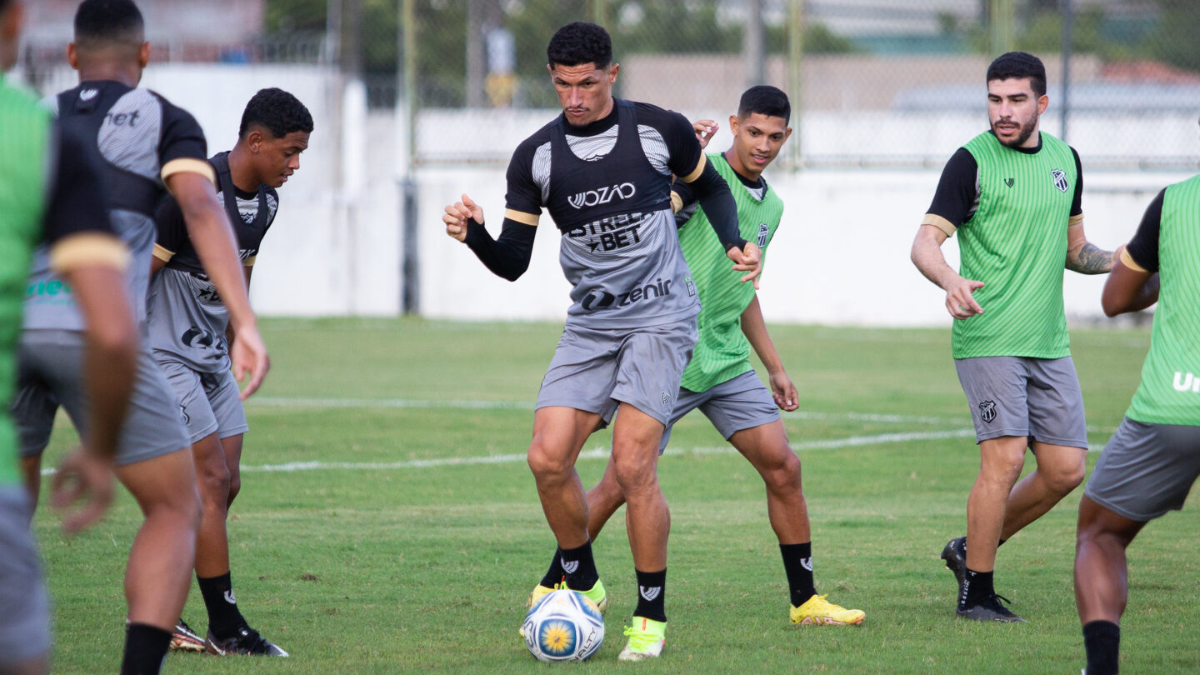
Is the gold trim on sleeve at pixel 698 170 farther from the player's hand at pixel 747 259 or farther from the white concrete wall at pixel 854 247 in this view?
the white concrete wall at pixel 854 247

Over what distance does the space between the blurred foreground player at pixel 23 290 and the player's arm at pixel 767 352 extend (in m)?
3.95

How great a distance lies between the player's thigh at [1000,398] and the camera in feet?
19.4

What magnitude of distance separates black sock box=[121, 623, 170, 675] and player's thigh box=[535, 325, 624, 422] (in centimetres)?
193

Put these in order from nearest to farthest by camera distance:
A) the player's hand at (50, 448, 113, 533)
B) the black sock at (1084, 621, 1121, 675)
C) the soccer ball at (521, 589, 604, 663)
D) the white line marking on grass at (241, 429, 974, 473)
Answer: the player's hand at (50, 448, 113, 533)
the black sock at (1084, 621, 1121, 675)
the soccer ball at (521, 589, 604, 663)
the white line marking on grass at (241, 429, 974, 473)

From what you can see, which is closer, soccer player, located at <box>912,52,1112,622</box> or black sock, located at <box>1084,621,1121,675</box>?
black sock, located at <box>1084,621,1121,675</box>

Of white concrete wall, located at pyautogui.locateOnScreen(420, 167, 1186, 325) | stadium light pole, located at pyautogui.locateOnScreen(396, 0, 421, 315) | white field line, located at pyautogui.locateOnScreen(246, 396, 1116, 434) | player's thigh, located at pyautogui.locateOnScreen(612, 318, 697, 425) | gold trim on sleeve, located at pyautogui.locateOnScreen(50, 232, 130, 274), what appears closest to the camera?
gold trim on sleeve, located at pyautogui.locateOnScreen(50, 232, 130, 274)

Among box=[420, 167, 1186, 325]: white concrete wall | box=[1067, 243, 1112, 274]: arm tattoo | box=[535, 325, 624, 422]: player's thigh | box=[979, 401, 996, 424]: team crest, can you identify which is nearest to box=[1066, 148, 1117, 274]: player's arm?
box=[1067, 243, 1112, 274]: arm tattoo

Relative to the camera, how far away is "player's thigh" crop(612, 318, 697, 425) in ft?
17.5

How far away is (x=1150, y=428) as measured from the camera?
415 centimetres

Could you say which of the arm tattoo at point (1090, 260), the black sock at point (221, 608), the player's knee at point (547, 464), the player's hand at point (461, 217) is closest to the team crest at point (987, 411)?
the arm tattoo at point (1090, 260)

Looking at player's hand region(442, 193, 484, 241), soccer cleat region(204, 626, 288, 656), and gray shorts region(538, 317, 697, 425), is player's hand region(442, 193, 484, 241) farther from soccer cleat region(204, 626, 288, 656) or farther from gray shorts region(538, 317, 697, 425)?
soccer cleat region(204, 626, 288, 656)

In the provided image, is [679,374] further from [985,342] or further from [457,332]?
[457,332]

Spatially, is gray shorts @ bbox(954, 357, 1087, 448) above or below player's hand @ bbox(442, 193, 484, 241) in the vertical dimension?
below

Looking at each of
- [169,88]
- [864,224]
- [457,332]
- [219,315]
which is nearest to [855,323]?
[864,224]
